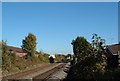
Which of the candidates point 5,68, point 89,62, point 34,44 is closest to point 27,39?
point 34,44

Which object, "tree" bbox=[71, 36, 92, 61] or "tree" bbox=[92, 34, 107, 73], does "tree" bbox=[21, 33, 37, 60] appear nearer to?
"tree" bbox=[71, 36, 92, 61]

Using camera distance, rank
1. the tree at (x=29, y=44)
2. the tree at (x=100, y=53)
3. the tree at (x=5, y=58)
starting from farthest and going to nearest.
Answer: the tree at (x=29, y=44), the tree at (x=5, y=58), the tree at (x=100, y=53)

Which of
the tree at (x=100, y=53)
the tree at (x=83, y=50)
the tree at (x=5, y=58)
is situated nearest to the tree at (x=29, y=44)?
the tree at (x=83, y=50)

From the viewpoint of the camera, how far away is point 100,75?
20.4 meters

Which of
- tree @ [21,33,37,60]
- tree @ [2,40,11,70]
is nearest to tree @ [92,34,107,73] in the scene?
tree @ [2,40,11,70]

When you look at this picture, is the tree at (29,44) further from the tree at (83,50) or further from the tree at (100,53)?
the tree at (100,53)

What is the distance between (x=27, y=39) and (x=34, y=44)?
288 centimetres

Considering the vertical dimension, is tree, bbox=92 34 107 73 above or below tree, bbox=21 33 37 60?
below

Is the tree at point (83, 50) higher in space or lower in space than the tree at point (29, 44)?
lower

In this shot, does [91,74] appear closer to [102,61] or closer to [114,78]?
[102,61]

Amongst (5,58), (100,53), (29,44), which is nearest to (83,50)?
(100,53)

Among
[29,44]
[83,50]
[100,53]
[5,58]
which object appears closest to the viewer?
[100,53]

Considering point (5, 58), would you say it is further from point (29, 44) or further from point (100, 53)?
point (29, 44)

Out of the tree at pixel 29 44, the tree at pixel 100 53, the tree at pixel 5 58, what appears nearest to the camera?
the tree at pixel 100 53
